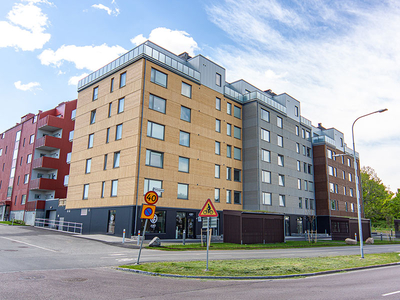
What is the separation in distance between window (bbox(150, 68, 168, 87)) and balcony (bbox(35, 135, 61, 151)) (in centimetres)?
2132

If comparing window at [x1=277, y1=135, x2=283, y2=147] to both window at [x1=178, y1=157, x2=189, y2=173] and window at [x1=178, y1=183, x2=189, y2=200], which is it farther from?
window at [x1=178, y1=183, x2=189, y2=200]

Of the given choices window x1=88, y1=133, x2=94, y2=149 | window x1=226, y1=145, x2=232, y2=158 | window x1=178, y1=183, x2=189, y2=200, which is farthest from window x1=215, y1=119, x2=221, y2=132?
window x1=88, y1=133, x2=94, y2=149

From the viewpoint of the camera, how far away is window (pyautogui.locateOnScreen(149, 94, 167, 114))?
31.0 meters

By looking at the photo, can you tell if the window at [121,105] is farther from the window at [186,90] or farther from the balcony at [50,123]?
the balcony at [50,123]

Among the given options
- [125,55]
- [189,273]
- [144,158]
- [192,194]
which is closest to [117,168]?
[144,158]

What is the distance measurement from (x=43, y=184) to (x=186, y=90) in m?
23.9

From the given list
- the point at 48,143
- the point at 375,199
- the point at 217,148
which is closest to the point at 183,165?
the point at 217,148

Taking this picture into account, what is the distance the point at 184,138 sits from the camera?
111ft

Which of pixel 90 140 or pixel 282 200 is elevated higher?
pixel 90 140

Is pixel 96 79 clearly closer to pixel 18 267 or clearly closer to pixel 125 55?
pixel 125 55

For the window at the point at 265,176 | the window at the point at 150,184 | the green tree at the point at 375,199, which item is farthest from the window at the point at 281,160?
the green tree at the point at 375,199

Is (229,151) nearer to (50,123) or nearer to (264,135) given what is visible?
(264,135)

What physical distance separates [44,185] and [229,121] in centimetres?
2636

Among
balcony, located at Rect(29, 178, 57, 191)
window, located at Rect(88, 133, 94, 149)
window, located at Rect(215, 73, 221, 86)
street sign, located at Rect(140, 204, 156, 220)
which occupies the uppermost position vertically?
window, located at Rect(215, 73, 221, 86)
